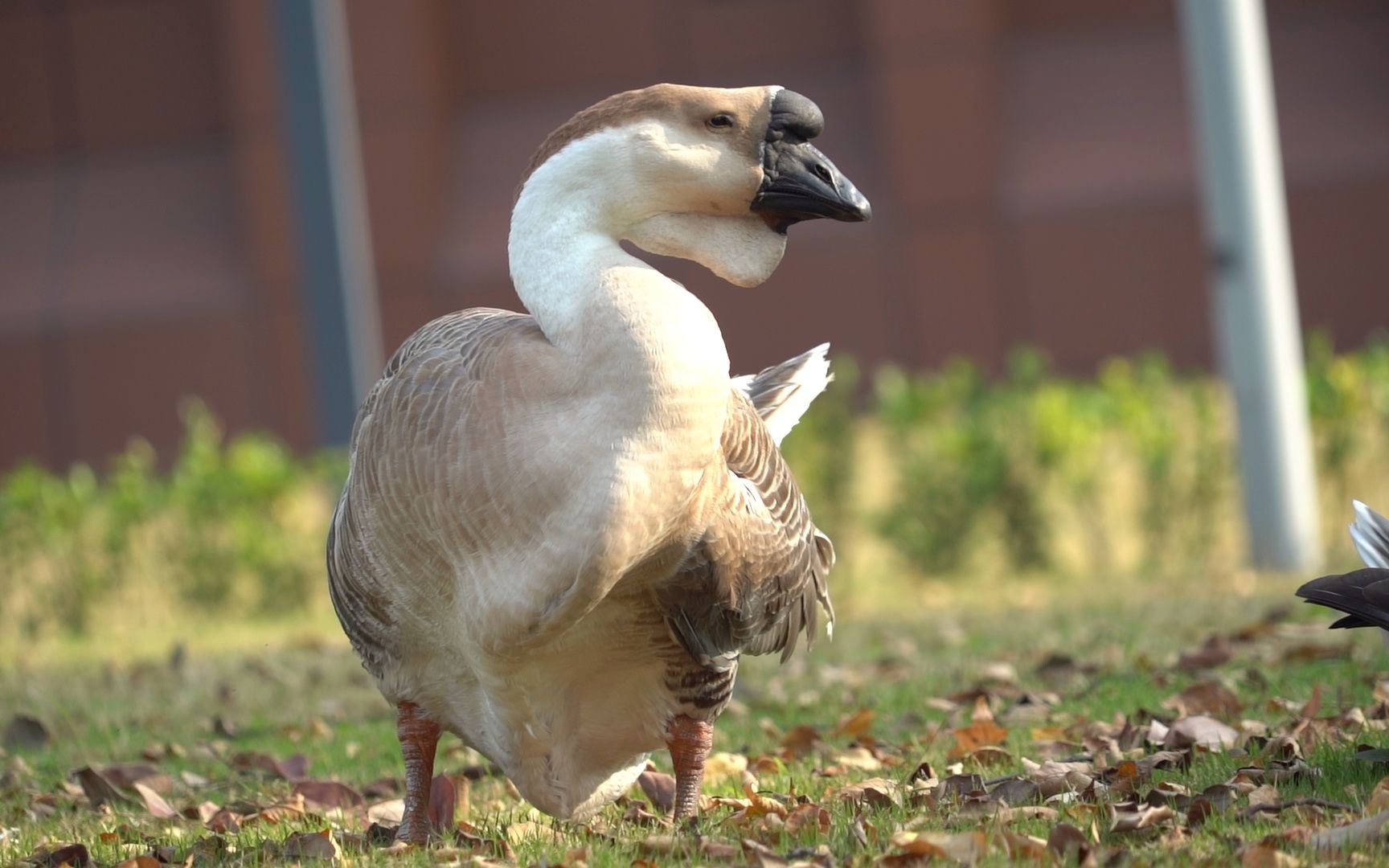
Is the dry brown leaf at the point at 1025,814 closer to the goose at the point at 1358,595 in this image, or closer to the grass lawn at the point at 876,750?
the grass lawn at the point at 876,750

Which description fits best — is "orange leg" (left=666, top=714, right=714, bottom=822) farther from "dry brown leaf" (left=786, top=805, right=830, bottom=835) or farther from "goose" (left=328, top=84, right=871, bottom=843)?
"dry brown leaf" (left=786, top=805, right=830, bottom=835)

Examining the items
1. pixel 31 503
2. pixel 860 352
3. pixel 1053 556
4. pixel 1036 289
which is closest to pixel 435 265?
pixel 860 352

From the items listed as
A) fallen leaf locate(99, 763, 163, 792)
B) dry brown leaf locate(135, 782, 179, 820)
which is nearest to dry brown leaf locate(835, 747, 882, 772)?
dry brown leaf locate(135, 782, 179, 820)

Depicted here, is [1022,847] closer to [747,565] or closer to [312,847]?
[747,565]

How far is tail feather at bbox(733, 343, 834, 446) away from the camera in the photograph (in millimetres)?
4891

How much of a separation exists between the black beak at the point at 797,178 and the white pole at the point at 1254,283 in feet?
16.6

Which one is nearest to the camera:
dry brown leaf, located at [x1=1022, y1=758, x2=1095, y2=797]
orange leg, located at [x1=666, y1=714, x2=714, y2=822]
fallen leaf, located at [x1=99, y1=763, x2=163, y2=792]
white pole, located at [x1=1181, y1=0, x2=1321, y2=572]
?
dry brown leaf, located at [x1=1022, y1=758, x2=1095, y2=797]

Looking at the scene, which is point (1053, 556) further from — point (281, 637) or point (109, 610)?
point (109, 610)

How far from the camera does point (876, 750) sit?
191 inches

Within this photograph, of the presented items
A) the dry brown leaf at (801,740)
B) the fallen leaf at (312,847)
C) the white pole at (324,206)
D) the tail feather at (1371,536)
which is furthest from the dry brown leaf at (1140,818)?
the white pole at (324,206)

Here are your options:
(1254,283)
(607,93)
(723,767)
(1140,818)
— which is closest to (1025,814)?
(1140,818)

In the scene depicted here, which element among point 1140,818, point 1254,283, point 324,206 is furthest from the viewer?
point 324,206

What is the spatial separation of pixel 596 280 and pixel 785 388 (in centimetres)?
163

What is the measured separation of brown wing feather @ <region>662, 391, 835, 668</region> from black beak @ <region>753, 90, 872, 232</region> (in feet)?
1.91
